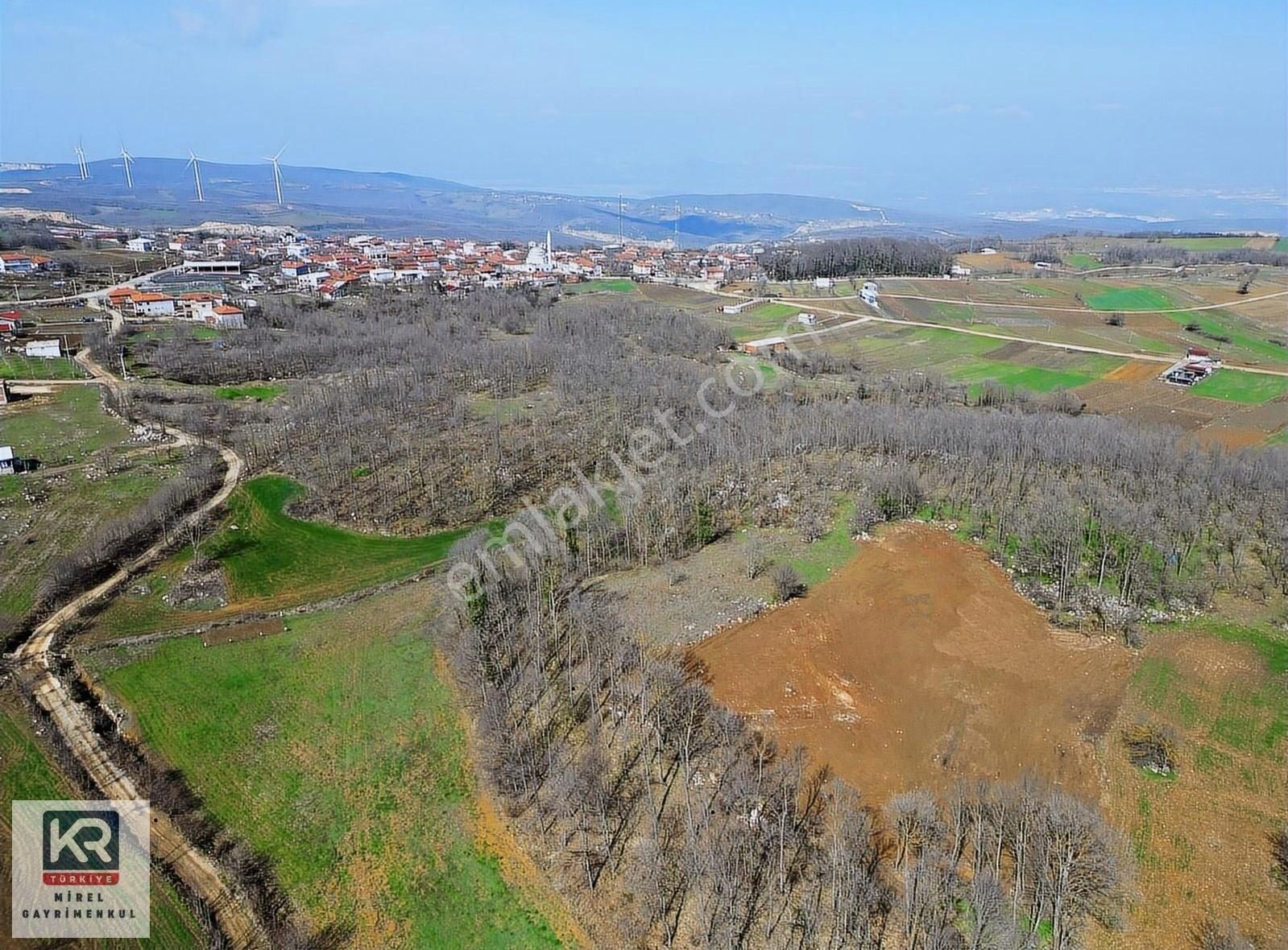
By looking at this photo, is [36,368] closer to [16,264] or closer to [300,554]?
[300,554]

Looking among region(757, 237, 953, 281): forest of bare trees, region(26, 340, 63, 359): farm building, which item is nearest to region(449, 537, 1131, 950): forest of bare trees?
region(26, 340, 63, 359): farm building

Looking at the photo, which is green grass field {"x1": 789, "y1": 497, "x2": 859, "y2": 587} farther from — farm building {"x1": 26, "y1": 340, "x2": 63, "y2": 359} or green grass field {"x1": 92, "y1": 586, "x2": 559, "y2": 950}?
farm building {"x1": 26, "y1": 340, "x2": 63, "y2": 359}

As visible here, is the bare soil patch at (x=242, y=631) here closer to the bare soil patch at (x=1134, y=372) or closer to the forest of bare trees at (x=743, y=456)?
the forest of bare trees at (x=743, y=456)

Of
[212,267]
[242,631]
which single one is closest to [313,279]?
[212,267]

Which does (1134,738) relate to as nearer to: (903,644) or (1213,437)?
(903,644)

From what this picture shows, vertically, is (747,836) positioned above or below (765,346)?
below

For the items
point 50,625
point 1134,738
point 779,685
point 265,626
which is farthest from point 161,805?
point 1134,738
